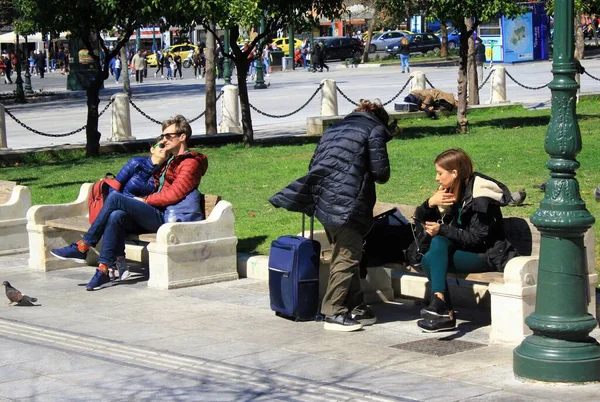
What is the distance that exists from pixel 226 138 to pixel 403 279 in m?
14.5

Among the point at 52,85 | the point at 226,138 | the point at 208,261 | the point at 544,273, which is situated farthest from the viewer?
the point at 52,85

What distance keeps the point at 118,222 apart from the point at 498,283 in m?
3.70

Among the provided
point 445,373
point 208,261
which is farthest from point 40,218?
point 445,373

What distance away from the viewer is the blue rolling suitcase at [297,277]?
842cm

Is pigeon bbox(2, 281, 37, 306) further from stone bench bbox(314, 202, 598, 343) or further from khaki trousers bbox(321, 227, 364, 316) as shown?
khaki trousers bbox(321, 227, 364, 316)

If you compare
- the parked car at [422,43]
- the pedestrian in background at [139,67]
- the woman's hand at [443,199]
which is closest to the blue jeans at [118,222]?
the woman's hand at [443,199]

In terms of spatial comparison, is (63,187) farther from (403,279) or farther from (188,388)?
(188,388)

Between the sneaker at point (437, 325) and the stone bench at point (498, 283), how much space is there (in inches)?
13.2

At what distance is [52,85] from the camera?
56438mm

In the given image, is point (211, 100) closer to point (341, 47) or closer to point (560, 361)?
point (560, 361)

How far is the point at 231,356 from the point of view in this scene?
24.7ft

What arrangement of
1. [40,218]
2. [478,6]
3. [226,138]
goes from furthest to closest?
[226,138], [478,6], [40,218]

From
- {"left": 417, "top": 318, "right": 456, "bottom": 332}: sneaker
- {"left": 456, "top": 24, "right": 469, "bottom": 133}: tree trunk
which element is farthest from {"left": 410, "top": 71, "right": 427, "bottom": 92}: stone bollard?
{"left": 417, "top": 318, "right": 456, "bottom": 332}: sneaker

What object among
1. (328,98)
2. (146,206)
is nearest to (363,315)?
(146,206)
